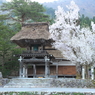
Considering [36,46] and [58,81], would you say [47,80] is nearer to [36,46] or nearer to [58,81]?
[58,81]

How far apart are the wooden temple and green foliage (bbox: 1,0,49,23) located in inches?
254

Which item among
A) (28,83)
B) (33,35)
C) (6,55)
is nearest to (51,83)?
(28,83)

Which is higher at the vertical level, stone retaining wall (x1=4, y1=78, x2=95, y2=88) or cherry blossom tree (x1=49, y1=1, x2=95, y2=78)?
cherry blossom tree (x1=49, y1=1, x2=95, y2=78)

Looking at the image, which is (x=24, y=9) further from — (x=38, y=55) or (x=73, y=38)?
A: (x=73, y=38)

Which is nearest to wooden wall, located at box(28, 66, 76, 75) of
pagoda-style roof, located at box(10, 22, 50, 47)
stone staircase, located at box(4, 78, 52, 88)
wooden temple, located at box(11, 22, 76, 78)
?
wooden temple, located at box(11, 22, 76, 78)

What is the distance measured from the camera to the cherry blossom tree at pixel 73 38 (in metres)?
13.1

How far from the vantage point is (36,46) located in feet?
55.6

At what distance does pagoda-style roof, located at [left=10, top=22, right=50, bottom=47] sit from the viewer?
53.7 feet

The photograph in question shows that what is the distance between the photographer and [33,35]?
1692cm

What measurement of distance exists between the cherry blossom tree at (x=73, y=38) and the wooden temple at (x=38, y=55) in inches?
62.7

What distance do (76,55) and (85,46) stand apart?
107cm

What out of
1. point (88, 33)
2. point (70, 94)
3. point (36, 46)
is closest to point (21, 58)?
point (36, 46)

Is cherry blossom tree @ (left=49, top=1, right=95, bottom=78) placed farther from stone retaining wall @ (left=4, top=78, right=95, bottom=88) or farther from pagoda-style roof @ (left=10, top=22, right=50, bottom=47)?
stone retaining wall @ (left=4, top=78, right=95, bottom=88)

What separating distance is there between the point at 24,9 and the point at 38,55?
12053 mm
